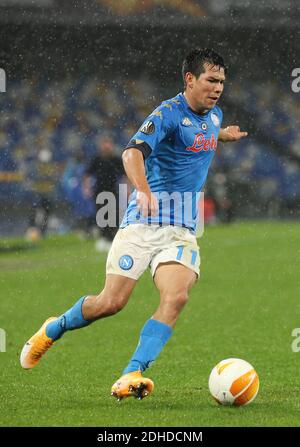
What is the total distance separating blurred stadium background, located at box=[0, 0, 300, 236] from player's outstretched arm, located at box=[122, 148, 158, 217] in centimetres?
1583

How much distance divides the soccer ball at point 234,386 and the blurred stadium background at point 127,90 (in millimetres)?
15918

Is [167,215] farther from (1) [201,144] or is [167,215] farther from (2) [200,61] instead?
(2) [200,61]

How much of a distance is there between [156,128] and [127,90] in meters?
20.6

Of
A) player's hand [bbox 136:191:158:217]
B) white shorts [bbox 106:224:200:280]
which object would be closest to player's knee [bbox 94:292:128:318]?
white shorts [bbox 106:224:200:280]

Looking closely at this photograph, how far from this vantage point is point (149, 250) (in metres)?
5.61

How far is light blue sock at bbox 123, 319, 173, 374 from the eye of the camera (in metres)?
5.30

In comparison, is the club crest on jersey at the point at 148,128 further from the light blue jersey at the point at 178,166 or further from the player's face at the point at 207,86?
the player's face at the point at 207,86

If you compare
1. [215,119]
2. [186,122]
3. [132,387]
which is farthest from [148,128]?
[132,387]

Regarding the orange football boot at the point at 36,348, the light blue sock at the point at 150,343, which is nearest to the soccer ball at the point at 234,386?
the light blue sock at the point at 150,343

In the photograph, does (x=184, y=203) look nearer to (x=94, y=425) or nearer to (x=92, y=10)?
(x=94, y=425)

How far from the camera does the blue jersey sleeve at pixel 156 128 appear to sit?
5414 mm

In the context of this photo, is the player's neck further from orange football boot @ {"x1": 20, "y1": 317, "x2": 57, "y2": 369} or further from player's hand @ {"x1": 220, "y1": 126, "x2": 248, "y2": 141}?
orange football boot @ {"x1": 20, "y1": 317, "x2": 57, "y2": 369}

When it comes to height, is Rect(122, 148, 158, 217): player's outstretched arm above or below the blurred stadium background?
below

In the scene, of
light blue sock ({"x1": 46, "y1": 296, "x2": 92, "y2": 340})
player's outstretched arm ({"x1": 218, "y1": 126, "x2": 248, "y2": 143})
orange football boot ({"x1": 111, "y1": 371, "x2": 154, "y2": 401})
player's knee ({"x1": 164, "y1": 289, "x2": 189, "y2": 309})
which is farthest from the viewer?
player's outstretched arm ({"x1": 218, "y1": 126, "x2": 248, "y2": 143})
